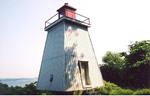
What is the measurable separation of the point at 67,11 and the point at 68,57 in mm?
5463

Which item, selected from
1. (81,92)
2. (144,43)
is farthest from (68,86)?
(144,43)

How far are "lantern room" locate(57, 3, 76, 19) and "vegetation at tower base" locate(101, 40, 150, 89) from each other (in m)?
9.82

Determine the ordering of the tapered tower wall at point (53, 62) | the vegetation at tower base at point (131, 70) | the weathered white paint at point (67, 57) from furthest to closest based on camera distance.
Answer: the vegetation at tower base at point (131, 70) → the tapered tower wall at point (53, 62) → the weathered white paint at point (67, 57)

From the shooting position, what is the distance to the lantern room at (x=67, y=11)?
20.2m

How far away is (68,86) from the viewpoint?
54.8 feet

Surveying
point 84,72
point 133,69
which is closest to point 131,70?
point 133,69

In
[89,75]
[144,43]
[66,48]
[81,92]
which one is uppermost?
[144,43]

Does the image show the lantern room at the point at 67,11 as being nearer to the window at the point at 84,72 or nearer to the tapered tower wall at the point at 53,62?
the tapered tower wall at the point at 53,62

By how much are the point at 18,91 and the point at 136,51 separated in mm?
15666

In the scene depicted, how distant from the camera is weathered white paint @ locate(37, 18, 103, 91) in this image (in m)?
17.2

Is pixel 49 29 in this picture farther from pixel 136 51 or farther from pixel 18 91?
pixel 136 51

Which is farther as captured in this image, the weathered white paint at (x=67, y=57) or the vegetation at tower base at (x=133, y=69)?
the vegetation at tower base at (x=133, y=69)

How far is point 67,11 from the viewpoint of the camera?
20344mm

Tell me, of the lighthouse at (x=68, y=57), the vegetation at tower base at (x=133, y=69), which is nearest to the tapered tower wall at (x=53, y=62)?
the lighthouse at (x=68, y=57)
